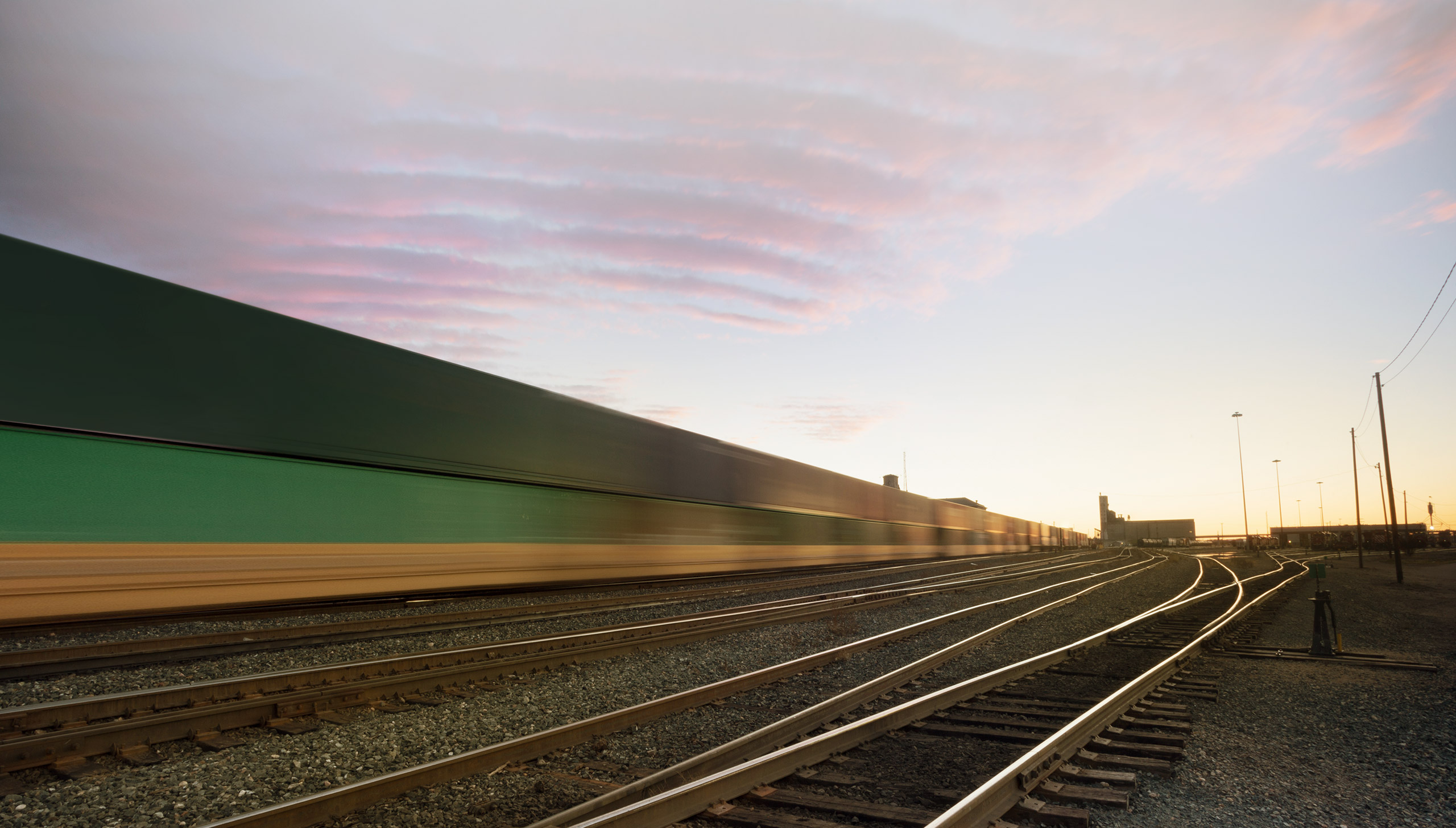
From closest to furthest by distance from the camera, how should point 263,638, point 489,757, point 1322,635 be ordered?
1. point 489,757
2. point 263,638
3. point 1322,635

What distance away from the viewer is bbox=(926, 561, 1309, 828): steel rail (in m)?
4.28

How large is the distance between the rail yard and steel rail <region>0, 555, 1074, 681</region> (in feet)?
0.24

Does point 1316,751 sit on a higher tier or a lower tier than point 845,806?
lower

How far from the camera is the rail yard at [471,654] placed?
192 inches

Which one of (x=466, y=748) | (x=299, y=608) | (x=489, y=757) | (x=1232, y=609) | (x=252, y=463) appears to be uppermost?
(x=252, y=463)

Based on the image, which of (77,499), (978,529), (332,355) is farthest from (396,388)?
(978,529)

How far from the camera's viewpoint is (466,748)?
5.85m

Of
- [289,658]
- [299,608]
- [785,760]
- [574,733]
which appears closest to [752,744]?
[785,760]

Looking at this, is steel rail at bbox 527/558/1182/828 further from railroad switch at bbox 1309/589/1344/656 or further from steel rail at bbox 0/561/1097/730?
railroad switch at bbox 1309/589/1344/656

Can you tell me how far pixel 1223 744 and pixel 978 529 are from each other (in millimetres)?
57974

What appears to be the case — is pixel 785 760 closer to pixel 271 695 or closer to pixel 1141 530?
pixel 271 695

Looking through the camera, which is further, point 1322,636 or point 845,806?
point 1322,636

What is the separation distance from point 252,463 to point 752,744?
8515 millimetres

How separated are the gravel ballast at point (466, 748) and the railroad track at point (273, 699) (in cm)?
16
